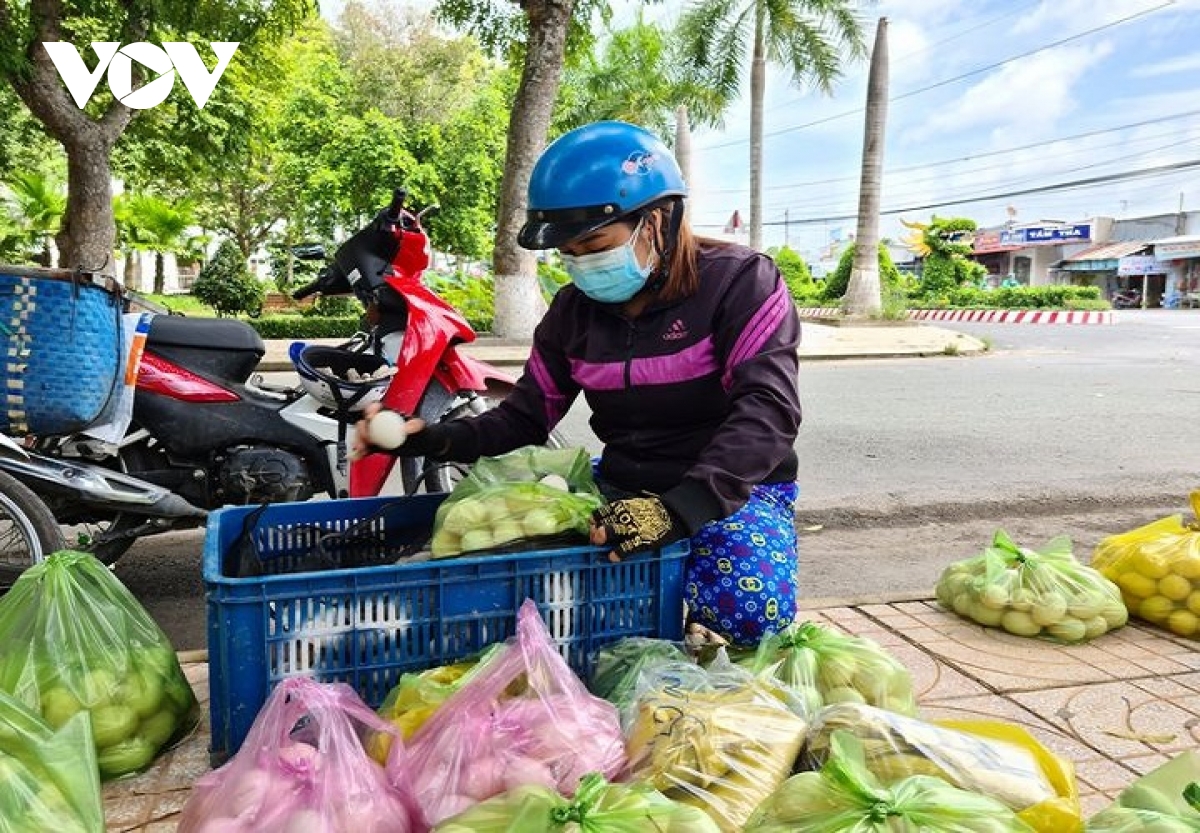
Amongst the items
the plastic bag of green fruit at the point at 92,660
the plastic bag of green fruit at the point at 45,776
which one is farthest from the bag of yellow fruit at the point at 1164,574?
the plastic bag of green fruit at the point at 45,776

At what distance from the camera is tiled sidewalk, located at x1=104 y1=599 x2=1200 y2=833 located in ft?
6.72

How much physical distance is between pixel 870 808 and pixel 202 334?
121 inches

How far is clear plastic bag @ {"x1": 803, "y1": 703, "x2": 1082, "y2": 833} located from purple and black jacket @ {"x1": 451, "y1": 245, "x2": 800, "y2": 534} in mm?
522

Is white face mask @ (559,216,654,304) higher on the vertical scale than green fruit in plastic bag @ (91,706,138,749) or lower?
higher

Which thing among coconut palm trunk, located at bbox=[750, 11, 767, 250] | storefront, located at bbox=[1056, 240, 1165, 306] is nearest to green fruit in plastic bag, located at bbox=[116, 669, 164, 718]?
coconut palm trunk, located at bbox=[750, 11, 767, 250]

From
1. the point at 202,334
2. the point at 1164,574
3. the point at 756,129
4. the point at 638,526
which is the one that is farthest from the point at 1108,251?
the point at 638,526

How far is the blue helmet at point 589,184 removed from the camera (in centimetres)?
216

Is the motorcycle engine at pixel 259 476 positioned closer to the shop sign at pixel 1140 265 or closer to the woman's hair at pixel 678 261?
the woman's hair at pixel 678 261

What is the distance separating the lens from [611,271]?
2256 mm

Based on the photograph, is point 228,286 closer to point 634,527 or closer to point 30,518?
point 30,518

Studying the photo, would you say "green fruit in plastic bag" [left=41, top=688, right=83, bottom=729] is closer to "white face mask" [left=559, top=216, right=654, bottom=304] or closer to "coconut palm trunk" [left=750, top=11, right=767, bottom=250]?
"white face mask" [left=559, top=216, right=654, bottom=304]

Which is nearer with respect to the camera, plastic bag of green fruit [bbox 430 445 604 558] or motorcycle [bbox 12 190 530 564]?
plastic bag of green fruit [bbox 430 445 604 558]

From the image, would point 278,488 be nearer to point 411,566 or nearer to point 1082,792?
point 411,566

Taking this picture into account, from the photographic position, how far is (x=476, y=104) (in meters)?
25.5
